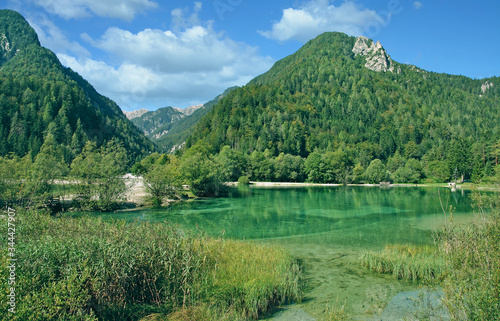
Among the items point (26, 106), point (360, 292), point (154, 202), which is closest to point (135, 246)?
point (360, 292)

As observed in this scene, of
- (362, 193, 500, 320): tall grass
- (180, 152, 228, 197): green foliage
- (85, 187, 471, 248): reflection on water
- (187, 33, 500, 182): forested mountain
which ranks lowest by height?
(85, 187, 471, 248): reflection on water

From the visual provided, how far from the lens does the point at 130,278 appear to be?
31.4 ft

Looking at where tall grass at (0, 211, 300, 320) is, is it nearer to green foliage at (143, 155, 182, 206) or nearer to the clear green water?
the clear green water

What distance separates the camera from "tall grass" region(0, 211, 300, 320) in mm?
7695

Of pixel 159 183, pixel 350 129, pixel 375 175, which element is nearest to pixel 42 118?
pixel 159 183

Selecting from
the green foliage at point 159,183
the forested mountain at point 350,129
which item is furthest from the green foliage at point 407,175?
the green foliage at point 159,183

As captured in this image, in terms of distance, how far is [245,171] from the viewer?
110812 mm

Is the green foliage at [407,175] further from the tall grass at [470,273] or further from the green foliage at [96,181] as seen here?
the tall grass at [470,273]

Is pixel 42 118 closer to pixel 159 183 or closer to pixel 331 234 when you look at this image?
pixel 159 183

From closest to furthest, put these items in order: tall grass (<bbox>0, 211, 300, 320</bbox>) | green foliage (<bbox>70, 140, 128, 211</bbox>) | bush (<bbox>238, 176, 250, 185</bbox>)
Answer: tall grass (<bbox>0, 211, 300, 320</bbox>) → green foliage (<bbox>70, 140, 128, 211</bbox>) → bush (<bbox>238, 176, 250, 185</bbox>)

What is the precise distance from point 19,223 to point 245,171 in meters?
98.8

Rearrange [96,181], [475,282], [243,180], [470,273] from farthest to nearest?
[243,180] → [96,181] → [470,273] → [475,282]

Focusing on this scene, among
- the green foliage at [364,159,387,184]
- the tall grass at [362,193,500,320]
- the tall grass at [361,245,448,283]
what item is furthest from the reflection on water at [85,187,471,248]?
the green foliage at [364,159,387,184]

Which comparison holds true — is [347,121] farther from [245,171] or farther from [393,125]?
[245,171]
